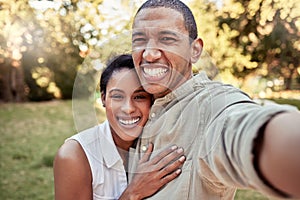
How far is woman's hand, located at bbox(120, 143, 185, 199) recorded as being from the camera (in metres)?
0.87

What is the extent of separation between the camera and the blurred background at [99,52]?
1143 mm

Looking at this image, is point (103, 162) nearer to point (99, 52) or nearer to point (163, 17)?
point (99, 52)

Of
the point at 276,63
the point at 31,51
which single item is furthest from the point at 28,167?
the point at 31,51

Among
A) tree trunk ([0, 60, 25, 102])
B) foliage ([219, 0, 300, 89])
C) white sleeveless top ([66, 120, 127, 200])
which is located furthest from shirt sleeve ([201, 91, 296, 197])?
tree trunk ([0, 60, 25, 102])

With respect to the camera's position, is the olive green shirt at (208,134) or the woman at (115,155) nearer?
the olive green shirt at (208,134)

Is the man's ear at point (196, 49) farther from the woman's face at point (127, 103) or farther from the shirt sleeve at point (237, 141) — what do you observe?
the shirt sleeve at point (237, 141)

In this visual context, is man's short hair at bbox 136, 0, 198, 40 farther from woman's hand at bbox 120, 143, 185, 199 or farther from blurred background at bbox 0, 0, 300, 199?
woman's hand at bbox 120, 143, 185, 199

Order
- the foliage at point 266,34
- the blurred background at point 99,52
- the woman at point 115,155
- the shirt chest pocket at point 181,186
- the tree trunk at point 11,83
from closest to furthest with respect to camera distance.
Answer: the shirt chest pocket at point 181,186 → the woman at point 115,155 → the blurred background at point 99,52 → the foliage at point 266,34 → the tree trunk at point 11,83

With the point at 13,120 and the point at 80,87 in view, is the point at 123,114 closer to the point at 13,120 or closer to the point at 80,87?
the point at 80,87

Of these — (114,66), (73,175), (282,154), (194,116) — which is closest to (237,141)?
(282,154)

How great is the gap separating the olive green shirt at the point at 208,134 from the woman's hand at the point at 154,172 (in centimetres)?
2

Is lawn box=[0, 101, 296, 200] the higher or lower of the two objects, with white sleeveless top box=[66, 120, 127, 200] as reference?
lower

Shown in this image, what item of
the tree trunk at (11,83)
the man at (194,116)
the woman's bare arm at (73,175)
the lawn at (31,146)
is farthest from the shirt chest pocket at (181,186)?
the tree trunk at (11,83)

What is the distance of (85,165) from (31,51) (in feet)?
24.5
